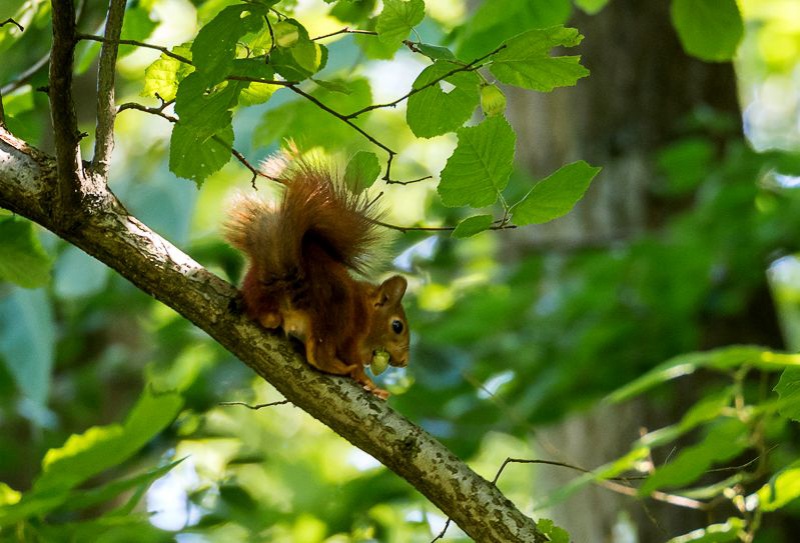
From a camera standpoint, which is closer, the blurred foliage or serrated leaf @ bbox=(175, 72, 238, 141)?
serrated leaf @ bbox=(175, 72, 238, 141)

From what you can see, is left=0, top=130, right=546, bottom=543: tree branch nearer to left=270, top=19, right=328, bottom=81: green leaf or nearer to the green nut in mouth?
left=270, top=19, right=328, bottom=81: green leaf

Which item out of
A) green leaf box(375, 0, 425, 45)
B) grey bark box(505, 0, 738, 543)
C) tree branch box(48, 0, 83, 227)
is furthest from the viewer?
grey bark box(505, 0, 738, 543)

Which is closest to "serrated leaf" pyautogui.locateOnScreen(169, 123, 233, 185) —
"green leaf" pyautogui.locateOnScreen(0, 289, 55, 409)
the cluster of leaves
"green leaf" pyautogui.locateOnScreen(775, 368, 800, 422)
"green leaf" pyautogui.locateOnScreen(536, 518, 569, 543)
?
the cluster of leaves

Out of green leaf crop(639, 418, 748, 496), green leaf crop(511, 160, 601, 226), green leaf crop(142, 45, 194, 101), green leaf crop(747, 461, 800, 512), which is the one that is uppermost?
green leaf crop(142, 45, 194, 101)

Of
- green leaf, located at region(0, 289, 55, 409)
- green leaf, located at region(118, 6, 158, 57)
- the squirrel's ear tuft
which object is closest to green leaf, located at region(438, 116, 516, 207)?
green leaf, located at region(118, 6, 158, 57)

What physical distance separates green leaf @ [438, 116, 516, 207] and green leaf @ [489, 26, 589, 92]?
0.20ft

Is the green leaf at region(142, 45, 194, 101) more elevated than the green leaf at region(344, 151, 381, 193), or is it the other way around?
the green leaf at region(142, 45, 194, 101)

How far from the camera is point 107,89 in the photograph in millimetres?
1212

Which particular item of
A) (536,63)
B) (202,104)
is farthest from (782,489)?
(202,104)

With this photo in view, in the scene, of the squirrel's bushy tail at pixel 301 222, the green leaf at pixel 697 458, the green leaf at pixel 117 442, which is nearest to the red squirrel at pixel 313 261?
the squirrel's bushy tail at pixel 301 222

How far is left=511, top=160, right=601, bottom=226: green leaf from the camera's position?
46.4 inches

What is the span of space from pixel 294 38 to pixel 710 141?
2.96 meters

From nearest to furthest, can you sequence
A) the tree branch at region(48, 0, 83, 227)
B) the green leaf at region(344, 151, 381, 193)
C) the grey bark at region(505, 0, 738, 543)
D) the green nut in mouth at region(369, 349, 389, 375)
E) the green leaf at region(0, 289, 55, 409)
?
1. the tree branch at region(48, 0, 83, 227)
2. the green leaf at region(344, 151, 381, 193)
3. the green nut in mouth at region(369, 349, 389, 375)
4. the green leaf at region(0, 289, 55, 409)
5. the grey bark at region(505, 0, 738, 543)

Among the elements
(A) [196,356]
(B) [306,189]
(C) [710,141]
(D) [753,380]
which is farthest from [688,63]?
(B) [306,189]
